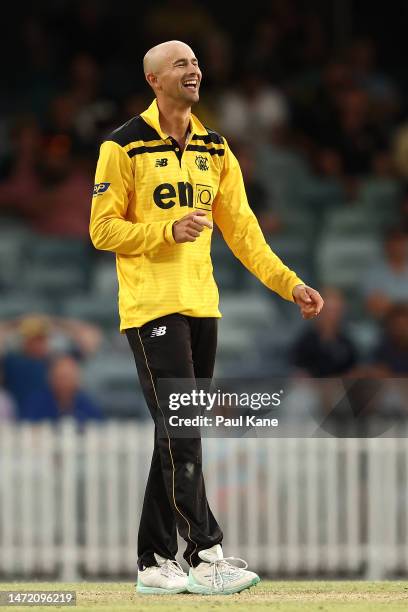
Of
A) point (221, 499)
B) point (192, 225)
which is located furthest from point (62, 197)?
point (192, 225)

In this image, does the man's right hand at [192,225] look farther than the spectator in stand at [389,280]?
No

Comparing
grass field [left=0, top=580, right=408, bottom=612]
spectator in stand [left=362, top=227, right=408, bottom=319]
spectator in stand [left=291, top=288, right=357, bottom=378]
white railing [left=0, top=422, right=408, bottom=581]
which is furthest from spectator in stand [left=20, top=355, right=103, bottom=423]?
grass field [left=0, top=580, right=408, bottom=612]

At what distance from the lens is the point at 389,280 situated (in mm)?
12461

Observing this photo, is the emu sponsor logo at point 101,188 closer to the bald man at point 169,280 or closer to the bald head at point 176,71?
the bald man at point 169,280

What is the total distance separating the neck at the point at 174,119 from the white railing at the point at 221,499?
465cm

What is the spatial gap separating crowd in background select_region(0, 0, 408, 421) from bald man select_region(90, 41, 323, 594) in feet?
16.8

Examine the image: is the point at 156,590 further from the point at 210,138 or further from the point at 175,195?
the point at 210,138

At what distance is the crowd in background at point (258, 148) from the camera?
11.8 metres

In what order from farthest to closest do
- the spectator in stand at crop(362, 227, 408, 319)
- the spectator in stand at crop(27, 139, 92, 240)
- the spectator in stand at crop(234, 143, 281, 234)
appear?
the spectator in stand at crop(27, 139, 92, 240), the spectator in stand at crop(234, 143, 281, 234), the spectator in stand at crop(362, 227, 408, 319)

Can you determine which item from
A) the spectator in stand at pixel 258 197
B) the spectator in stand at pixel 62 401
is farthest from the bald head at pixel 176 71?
the spectator in stand at pixel 258 197

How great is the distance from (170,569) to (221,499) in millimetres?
4496

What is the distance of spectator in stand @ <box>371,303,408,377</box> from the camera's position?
37.9 ft

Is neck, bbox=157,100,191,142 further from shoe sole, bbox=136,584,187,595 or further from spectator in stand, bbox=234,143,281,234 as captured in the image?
spectator in stand, bbox=234,143,281,234

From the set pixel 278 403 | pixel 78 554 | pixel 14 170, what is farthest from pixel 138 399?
pixel 278 403
